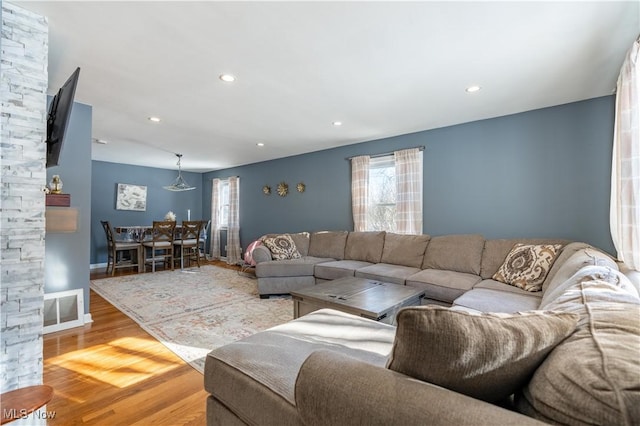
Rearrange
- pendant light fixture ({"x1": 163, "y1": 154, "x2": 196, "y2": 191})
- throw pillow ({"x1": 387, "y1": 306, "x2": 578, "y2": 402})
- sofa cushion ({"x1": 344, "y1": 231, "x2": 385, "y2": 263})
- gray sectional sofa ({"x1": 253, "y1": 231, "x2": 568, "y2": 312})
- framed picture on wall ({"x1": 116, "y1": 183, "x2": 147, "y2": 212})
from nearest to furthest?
1. throw pillow ({"x1": 387, "y1": 306, "x2": 578, "y2": 402})
2. gray sectional sofa ({"x1": 253, "y1": 231, "x2": 568, "y2": 312})
3. sofa cushion ({"x1": 344, "y1": 231, "x2": 385, "y2": 263})
4. pendant light fixture ({"x1": 163, "y1": 154, "x2": 196, "y2": 191})
5. framed picture on wall ({"x1": 116, "y1": 183, "x2": 147, "y2": 212})

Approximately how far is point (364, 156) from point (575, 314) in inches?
153

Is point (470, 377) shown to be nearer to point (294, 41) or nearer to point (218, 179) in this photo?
point (294, 41)

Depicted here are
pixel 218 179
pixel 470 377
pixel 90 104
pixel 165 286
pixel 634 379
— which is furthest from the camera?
pixel 218 179

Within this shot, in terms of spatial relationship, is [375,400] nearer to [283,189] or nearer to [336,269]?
[336,269]

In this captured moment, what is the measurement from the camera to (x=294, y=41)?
192 centimetres

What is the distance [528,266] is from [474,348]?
8.25ft

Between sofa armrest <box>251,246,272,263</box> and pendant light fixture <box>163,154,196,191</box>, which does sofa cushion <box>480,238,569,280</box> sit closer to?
sofa armrest <box>251,246,272,263</box>

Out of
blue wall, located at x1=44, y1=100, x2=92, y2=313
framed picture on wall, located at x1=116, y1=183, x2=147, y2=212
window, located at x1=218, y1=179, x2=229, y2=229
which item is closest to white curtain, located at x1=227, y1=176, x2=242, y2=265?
window, located at x1=218, y1=179, x2=229, y2=229

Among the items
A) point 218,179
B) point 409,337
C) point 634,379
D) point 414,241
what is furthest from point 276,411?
point 218,179

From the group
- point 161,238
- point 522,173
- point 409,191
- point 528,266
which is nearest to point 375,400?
point 528,266

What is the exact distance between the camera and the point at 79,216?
8.88ft

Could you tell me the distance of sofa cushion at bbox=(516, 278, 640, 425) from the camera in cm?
53

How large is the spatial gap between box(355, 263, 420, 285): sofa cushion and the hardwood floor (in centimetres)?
205

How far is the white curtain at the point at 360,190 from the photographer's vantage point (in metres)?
4.51
